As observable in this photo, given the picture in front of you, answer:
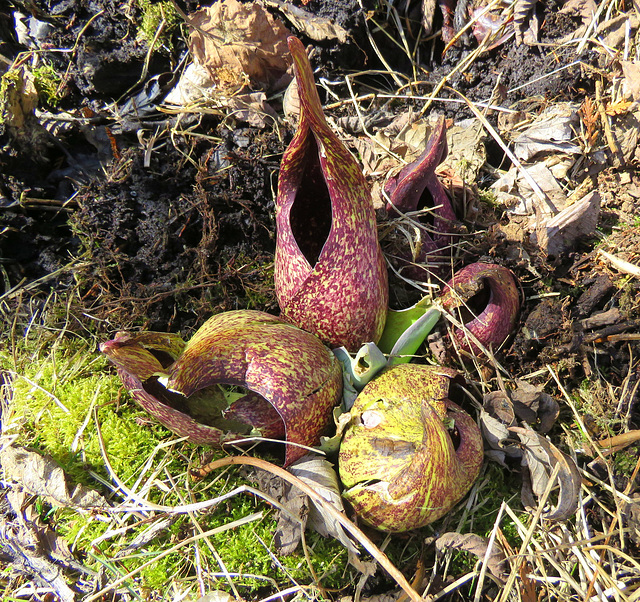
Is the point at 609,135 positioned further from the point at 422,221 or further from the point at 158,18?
the point at 158,18

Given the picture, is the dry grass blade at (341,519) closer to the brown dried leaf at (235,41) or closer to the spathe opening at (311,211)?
the spathe opening at (311,211)

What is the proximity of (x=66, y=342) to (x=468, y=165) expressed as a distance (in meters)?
2.19

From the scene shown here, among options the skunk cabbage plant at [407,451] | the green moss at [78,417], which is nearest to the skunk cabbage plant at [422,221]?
the skunk cabbage plant at [407,451]

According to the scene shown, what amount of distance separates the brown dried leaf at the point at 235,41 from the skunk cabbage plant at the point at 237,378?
143cm

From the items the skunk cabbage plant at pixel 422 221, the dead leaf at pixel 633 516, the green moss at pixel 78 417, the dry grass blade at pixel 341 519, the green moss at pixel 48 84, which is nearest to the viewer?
the dry grass blade at pixel 341 519

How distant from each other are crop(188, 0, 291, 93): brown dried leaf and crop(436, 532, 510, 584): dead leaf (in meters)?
2.34

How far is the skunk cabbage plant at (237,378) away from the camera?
1448 mm

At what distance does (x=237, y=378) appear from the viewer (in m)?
1.50

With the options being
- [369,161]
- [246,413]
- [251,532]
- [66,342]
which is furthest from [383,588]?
[369,161]

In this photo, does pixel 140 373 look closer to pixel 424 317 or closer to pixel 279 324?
pixel 279 324

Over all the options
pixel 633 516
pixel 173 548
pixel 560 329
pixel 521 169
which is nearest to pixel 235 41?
pixel 521 169

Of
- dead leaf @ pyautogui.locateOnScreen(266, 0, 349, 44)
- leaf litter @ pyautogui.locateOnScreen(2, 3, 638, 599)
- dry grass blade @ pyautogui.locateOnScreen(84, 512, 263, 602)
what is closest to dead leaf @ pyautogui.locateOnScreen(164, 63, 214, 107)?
leaf litter @ pyautogui.locateOnScreen(2, 3, 638, 599)

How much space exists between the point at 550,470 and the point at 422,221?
1.20m

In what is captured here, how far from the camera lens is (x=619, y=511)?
1647mm
